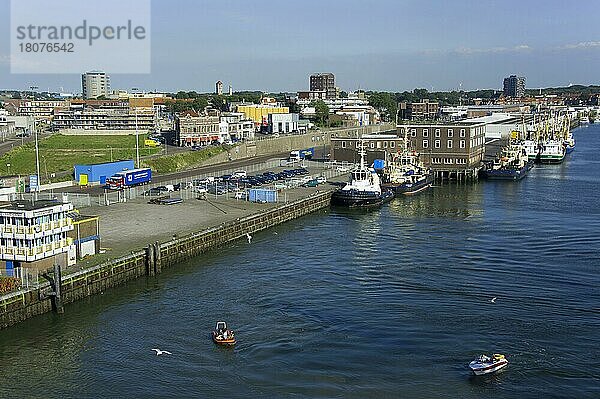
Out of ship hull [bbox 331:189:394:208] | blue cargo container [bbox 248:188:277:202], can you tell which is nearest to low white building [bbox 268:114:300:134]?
ship hull [bbox 331:189:394:208]

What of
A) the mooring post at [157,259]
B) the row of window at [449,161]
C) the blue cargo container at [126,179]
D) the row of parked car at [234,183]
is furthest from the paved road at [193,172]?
the mooring post at [157,259]

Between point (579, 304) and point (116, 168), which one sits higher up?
point (116, 168)

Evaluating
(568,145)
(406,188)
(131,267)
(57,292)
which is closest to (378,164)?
(406,188)

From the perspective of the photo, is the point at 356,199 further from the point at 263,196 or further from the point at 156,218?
the point at 156,218

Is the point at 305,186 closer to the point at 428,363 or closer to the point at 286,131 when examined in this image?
the point at 428,363

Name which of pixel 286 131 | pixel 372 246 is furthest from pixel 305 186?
pixel 286 131
